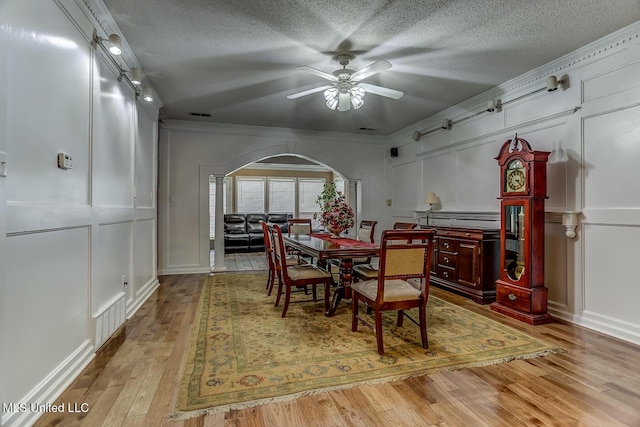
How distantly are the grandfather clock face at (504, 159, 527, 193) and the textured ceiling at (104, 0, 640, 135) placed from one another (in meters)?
1.03

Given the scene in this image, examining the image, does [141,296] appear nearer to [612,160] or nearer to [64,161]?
[64,161]

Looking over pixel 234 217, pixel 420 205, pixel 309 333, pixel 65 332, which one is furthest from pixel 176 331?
pixel 234 217

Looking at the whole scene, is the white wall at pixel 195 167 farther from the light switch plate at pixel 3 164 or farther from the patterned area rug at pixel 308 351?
the light switch plate at pixel 3 164

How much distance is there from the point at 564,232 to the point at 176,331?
3.80 m

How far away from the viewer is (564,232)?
10.8 ft

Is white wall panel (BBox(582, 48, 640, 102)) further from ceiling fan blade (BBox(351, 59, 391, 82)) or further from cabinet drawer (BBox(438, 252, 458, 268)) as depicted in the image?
cabinet drawer (BBox(438, 252, 458, 268))

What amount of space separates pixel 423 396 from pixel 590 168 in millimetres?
2647

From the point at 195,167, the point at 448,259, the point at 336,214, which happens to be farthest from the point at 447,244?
the point at 195,167

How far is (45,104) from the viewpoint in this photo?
1.79 metres

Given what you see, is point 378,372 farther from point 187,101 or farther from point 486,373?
point 187,101

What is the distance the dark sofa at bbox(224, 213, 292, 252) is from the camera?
836cm

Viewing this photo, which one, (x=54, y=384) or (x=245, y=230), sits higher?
(x=245, y=230)

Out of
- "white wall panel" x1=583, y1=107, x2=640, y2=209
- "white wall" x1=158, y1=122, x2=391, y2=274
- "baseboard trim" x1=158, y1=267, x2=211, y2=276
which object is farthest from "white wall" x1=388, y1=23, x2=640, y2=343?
"baseboard trim" x1=158, y1=267, x2=211, y2=276

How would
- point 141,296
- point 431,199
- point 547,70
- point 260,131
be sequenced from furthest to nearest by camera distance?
point 260,131
point 431,199
point 141,296
point 547,70
